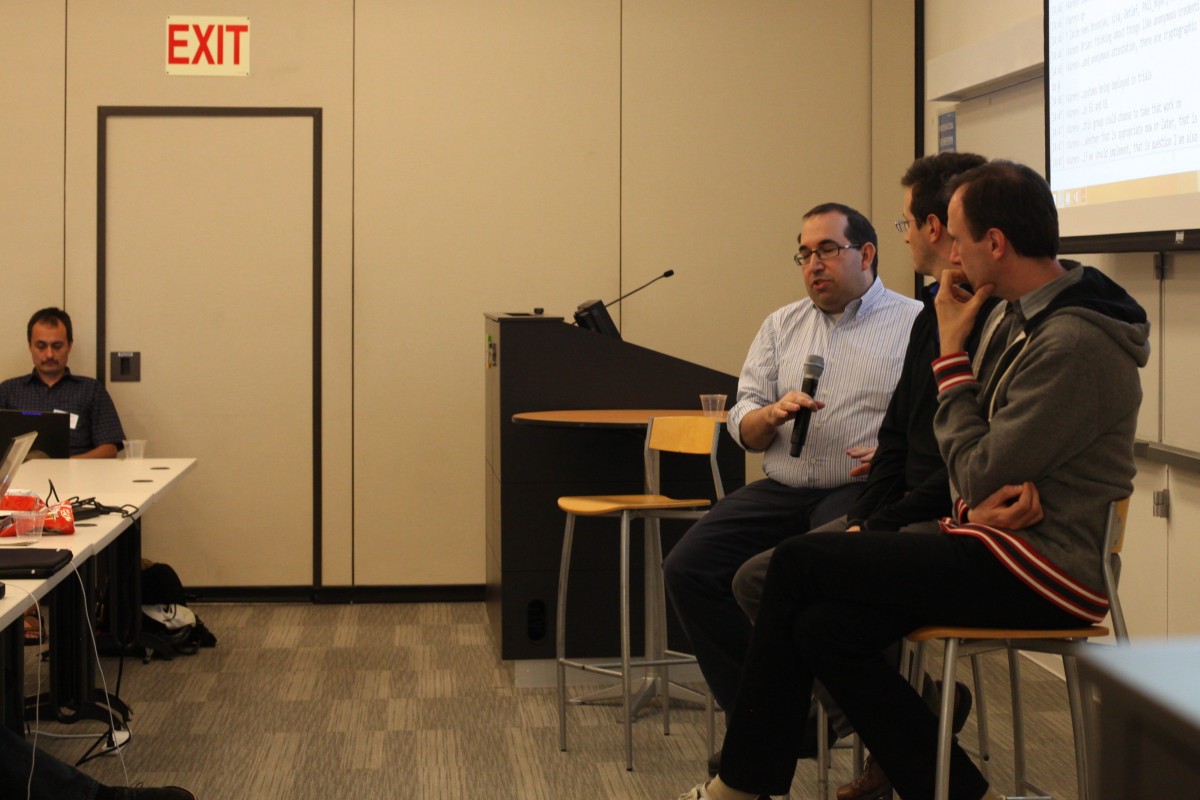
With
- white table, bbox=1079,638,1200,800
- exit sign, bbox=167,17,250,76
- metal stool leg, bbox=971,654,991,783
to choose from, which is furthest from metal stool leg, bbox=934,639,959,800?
exit sign, bbox=167,17,250,76

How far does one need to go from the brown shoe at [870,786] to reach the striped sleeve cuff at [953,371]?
3.25 feet

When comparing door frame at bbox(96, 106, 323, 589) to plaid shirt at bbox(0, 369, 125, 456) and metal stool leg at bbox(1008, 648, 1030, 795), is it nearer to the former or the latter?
plaid shirt at bbox(0, 369, 125, 456)

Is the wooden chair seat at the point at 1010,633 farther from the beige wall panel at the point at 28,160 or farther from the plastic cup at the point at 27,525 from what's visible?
the beige wall panel at the point at 28,160

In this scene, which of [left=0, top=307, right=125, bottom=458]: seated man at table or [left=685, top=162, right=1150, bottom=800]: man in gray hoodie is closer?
[left=685, top=162, right=1150, bottom=800]: man in gray hoodie

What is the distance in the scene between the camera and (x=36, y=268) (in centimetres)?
545

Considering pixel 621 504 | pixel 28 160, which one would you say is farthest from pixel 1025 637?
pixel 28 160

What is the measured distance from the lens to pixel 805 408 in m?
2.99

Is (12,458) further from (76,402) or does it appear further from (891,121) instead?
(891,121)

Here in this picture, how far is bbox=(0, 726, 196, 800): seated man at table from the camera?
8.00ft

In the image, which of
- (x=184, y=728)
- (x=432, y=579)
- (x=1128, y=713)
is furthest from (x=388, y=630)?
(x=1128, y=713)

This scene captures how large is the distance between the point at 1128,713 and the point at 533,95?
5.36 meters

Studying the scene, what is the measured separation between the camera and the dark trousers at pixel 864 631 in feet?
7.40

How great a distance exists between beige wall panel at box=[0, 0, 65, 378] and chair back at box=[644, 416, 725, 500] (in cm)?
317

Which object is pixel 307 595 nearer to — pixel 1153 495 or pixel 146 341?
pixel 146 341
